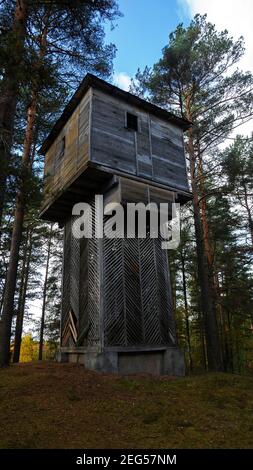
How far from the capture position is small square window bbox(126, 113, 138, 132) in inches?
472

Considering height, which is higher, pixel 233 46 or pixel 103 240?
pixel 233 46

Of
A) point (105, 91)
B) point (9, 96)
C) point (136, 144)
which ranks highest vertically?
point (105, 91)

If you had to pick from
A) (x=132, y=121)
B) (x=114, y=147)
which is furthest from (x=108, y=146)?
(x=132, y=121)

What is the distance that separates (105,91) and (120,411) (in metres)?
10.5

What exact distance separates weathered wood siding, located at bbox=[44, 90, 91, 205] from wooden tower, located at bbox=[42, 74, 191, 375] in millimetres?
46

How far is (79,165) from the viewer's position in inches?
415

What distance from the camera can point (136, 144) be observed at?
11.5 m

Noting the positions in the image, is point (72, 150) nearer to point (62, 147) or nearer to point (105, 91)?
point (62, 147)

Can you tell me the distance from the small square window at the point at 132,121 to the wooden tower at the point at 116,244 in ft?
0.14

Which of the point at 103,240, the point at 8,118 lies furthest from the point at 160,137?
the point at 8,118

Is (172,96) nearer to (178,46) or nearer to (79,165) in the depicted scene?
(178,46)

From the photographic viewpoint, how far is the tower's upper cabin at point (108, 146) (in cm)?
1049

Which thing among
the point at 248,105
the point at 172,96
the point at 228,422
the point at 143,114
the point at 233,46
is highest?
the point at 233,46
